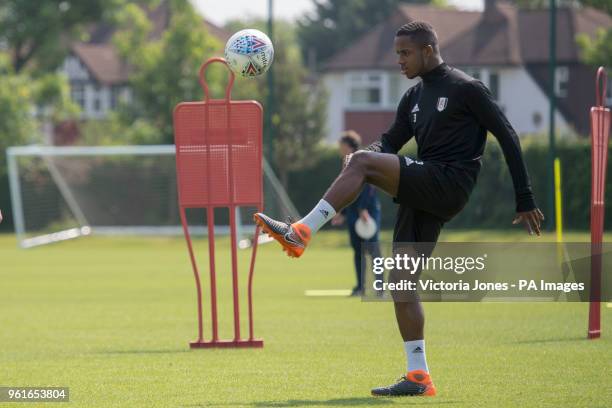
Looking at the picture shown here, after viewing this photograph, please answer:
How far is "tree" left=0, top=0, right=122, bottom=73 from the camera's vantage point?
Answer: 5328 centimetres

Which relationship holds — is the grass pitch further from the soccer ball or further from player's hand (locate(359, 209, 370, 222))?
the soccer ball

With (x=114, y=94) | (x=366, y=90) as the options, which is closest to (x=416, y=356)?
(x=366, y=90)

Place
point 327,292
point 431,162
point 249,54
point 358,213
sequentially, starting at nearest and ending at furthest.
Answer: point 431,162, point 249,54, point 358,213, point 327,292

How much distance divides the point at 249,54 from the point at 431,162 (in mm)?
2606

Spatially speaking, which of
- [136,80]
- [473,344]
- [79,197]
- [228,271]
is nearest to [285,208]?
[79,197]

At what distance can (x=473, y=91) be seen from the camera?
767 cm

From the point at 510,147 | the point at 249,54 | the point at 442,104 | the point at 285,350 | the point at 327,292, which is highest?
the point at 249,54

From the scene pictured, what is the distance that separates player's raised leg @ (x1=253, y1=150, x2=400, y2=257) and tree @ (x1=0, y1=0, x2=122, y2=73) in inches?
1891

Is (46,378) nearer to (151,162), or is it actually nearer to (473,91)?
(473,91)

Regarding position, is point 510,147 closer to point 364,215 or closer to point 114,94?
point 364,215

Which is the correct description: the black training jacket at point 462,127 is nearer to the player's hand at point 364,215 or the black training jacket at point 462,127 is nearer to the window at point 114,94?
the player's hand at point 364,215

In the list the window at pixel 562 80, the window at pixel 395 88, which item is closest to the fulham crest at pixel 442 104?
the window at pixel 395 88

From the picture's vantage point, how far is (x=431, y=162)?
7.66 meters

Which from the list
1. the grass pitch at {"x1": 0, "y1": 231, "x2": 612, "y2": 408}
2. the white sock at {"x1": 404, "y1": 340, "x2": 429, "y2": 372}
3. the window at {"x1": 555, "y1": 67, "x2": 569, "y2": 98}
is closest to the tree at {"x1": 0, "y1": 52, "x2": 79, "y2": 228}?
the grass pitch at {"x1": 0, "y1": 231, "x2": 612, "y2": 408}
